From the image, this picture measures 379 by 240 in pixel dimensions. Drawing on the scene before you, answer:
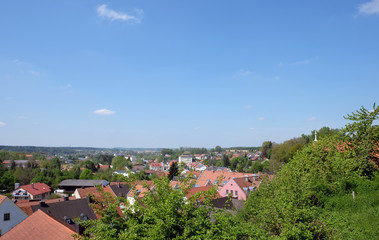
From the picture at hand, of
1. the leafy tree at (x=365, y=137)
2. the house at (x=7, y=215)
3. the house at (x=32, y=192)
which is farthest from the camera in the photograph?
the house at (x=32, y=192)

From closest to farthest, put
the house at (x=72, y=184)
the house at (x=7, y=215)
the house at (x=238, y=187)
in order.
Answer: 1. the house at (x=7, y=215)
2. the house at (x=238, y=187)
3. the house at (x=72, y=184)

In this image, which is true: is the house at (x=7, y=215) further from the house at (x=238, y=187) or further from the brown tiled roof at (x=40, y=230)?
the house at (x=238, y=187)

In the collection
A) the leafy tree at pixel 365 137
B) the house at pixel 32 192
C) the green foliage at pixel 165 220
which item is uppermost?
the leafy tree at pixel 365 137

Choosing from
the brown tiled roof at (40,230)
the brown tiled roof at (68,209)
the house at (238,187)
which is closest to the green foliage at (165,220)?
the brown tiled roof at (40,230)

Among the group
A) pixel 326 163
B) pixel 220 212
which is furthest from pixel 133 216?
pixel 326 163

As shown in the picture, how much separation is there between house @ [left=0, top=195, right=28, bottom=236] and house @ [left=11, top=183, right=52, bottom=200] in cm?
3469

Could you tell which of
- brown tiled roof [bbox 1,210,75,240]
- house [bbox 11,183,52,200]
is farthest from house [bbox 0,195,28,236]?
house [bbox 11,183,52,200]

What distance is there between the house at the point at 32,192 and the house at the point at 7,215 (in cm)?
3469

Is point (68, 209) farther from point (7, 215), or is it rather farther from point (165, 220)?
point (165, 220)

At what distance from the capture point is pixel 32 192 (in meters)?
58.9

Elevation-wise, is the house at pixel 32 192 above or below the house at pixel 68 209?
below

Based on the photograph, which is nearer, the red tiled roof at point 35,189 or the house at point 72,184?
the red tiled roof at point 35,189

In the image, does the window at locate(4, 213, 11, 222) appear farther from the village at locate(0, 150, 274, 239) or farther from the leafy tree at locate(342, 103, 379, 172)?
the leafy tree at locate(342, 103, 379, 172)

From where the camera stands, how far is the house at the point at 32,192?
188 feet
